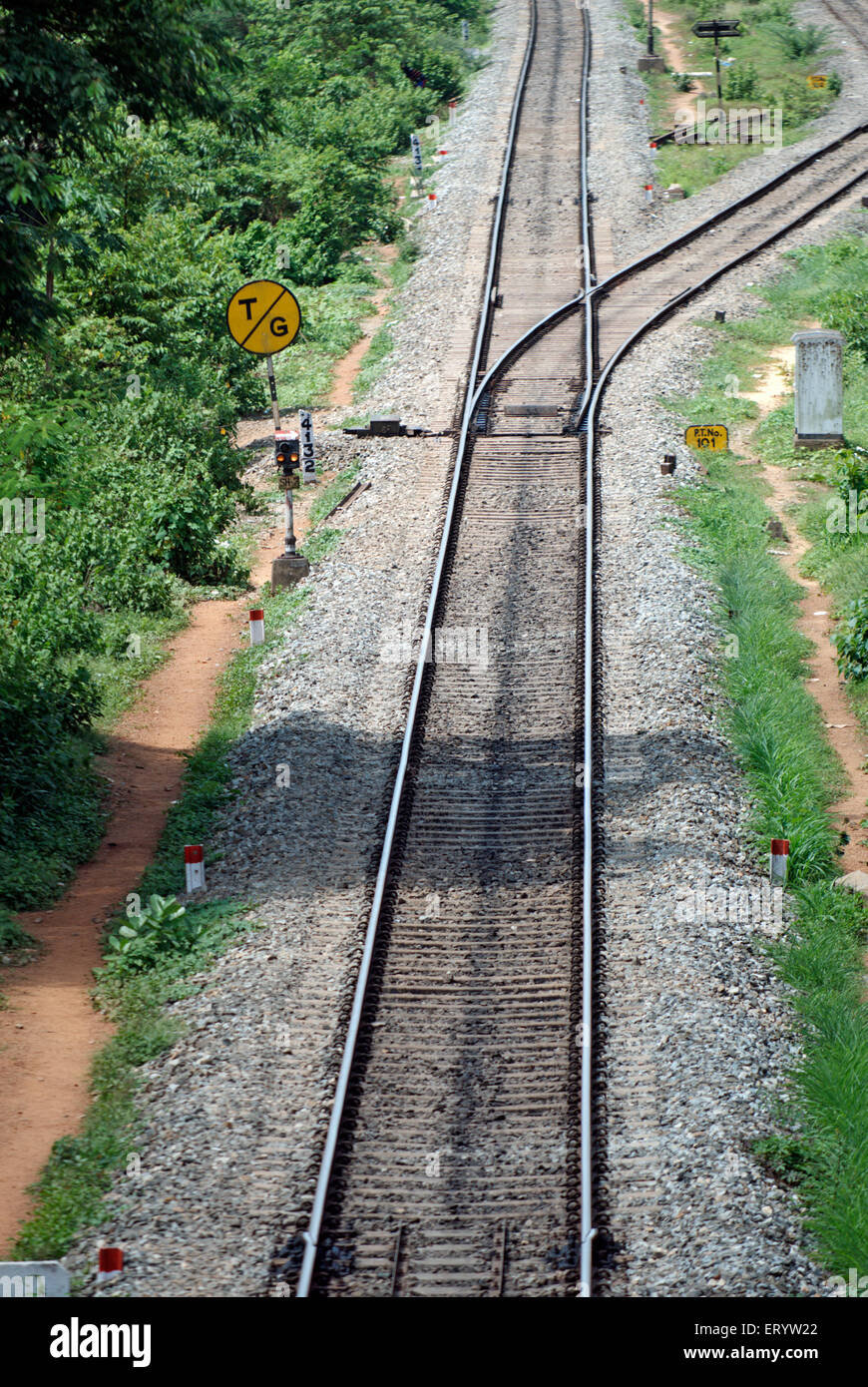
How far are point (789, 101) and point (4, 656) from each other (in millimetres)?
40531

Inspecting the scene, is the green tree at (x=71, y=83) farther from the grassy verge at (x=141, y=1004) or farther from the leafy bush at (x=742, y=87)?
the leafy bush at (x=742, y=87)

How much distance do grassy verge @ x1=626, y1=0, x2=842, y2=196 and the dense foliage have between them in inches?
332

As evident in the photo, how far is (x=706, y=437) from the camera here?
2573 cm

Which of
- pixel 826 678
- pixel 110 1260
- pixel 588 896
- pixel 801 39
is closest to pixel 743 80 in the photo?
pixel 801 39

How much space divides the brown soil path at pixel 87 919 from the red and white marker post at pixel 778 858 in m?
6.05

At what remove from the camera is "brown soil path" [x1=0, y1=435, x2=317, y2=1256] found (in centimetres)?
1074

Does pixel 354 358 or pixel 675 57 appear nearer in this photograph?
pixel 354 358

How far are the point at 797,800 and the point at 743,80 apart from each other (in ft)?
136

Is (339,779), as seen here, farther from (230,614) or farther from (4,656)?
(230,614)

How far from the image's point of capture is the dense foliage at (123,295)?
13906 millimetres

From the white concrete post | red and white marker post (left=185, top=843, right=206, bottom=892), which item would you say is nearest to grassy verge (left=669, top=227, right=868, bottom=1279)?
the white concrete post

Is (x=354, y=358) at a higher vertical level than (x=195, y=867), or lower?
higher

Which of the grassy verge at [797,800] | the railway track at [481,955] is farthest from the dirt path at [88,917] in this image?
the grassy verge at [797,800]

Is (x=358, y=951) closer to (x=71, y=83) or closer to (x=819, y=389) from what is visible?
(x=71, y=83)
